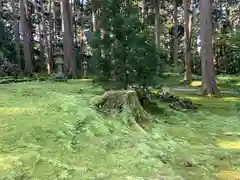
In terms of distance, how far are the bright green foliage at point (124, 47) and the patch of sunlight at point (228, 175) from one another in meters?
5.09

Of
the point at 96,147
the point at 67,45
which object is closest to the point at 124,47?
the point at 96,147

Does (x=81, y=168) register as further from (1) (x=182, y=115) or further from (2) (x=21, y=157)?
(1) (x=182, y=115)

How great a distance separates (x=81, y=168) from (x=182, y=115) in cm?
554

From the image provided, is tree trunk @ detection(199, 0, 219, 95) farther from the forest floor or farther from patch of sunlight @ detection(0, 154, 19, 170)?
patch of sunlight @ detection(0, 154, 19, 170)

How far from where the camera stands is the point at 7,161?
359 centimetres

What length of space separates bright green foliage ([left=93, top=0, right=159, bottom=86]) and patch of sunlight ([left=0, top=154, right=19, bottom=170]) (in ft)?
19.6

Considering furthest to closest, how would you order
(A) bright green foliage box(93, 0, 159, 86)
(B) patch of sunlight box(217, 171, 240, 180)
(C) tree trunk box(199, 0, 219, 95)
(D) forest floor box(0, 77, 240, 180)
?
(C) tree trunk box(199, 0, 219, 95) < (A) bright green foliage box(93, 0, 159, 86) < (B) patch of sunlight box(217, 171, 240, 180) < (D) forest floor box(0, 77, 240, 180)

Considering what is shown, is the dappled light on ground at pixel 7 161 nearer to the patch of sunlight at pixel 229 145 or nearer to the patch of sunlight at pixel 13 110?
the patch of sunlight at pixel 13 110

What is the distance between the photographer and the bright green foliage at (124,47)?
30.6 ft

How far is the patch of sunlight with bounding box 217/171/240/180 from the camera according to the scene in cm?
438

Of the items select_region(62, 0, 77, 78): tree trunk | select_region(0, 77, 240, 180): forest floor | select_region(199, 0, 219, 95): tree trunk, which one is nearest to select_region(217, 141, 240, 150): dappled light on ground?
select_region(0, 77, 240, 180): forest floor

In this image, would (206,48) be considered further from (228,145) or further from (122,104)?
(228,145)

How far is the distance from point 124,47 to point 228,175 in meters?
5.59

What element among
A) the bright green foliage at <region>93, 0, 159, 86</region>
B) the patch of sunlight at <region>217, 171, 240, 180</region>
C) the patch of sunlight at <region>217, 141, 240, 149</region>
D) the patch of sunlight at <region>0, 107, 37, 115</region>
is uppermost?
the bright green foliage at <region>93, 0, 159, 86</region>
